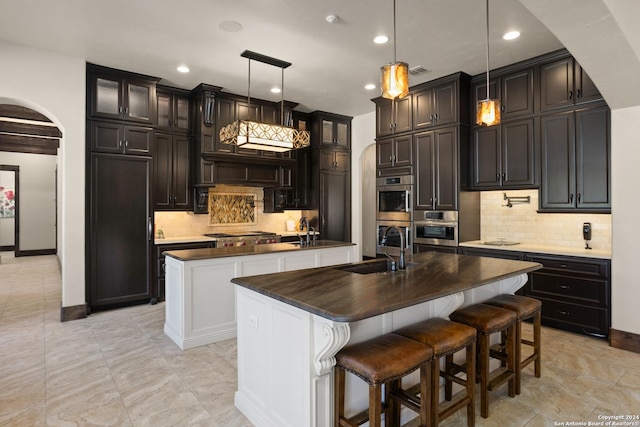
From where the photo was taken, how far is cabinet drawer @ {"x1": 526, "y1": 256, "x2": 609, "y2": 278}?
11.9 feet

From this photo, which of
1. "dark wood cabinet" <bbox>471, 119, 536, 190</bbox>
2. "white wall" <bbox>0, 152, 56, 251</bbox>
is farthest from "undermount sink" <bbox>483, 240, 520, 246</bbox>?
"white wall" <bbox>0, 152, 56, 251</bbox>

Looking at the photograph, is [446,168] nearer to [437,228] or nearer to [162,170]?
[437,228]

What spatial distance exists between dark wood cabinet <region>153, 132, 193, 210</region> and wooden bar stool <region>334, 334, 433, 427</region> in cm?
430

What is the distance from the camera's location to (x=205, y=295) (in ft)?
11.8

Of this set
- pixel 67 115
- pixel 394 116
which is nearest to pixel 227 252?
pixel 67 115

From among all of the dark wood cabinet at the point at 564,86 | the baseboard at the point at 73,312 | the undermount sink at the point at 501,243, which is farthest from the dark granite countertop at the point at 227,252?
the dark wood cabinet at the point at 564,86

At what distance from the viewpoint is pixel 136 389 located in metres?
2.72

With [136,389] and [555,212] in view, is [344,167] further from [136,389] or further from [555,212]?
[136,389]

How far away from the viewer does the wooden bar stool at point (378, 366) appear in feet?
5.62

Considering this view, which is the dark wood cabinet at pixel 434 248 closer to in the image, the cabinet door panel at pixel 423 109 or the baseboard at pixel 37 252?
the cabinet door panel at pixel 423 109

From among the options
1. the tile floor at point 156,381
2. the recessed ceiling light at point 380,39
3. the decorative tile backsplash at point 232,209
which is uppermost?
the recessed ceiling light at point 380,39

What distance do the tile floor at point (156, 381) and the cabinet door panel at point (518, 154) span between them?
5.65ft

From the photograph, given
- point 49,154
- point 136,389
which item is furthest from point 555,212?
point 49,154

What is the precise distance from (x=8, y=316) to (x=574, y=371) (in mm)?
6017
